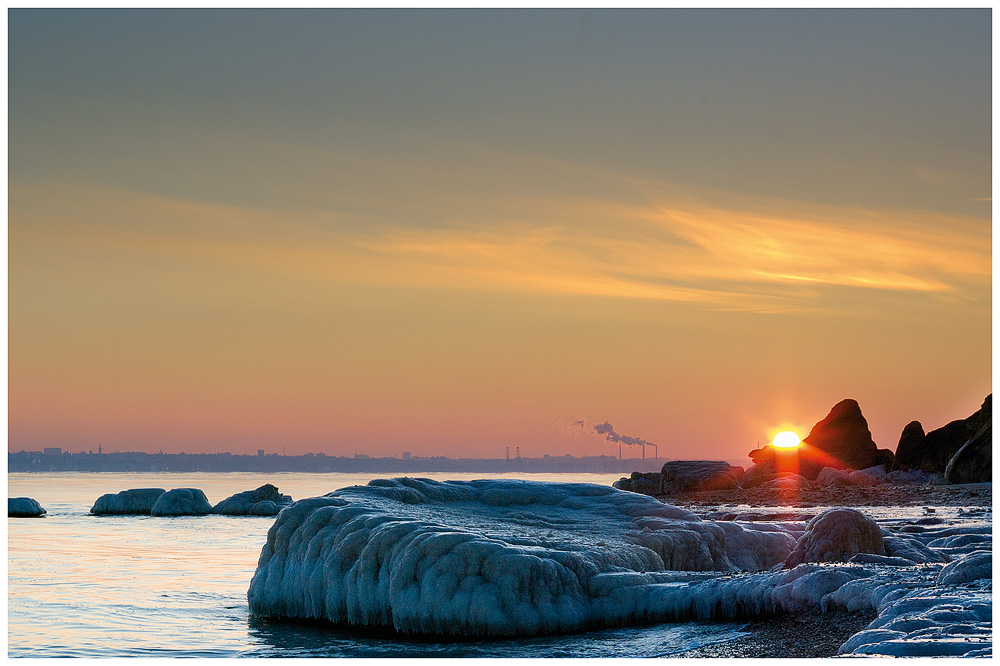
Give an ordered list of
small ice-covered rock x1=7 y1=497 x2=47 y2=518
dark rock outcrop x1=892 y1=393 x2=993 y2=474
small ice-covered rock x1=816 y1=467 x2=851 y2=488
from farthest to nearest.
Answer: small ice-covered rock x1=816 y1=467 x2=851 y2=488 → dark rock outcrop x1=892 y1=393 x2=993 y2=474 → small ice-covered rock x1=7 y1=497 x2=47 y2=518

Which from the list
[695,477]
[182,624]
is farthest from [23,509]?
[182,624]

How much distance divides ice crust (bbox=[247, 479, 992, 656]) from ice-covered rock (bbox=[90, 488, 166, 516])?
53.4m

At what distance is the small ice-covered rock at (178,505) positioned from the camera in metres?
67.9

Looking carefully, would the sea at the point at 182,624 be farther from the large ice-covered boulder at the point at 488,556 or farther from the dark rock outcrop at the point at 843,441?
the dark rock outcrop at the point at 843,441

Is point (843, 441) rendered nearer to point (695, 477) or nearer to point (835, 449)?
point (835, 449)

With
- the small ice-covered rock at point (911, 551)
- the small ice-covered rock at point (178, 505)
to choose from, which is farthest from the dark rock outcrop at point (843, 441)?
the small ice-covered rock at point (911, 551)

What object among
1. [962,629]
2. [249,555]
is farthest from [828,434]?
[962,629]

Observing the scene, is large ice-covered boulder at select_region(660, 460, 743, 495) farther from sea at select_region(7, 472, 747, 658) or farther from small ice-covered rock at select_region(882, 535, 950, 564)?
small ice-covered rock at select_region(882, 535, 950, 564)

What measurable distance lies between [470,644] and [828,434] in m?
93.1

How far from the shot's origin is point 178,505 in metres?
68.2

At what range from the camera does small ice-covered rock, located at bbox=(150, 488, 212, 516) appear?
67875mm

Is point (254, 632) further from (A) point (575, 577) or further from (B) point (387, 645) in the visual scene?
(A) point (575, 577)

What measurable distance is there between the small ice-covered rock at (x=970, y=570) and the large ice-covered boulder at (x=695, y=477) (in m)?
66.2

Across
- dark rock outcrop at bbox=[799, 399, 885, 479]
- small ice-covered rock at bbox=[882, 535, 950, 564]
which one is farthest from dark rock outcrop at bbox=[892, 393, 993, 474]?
small ice-covered rock at bbox=[882, 535, 950, 564]
